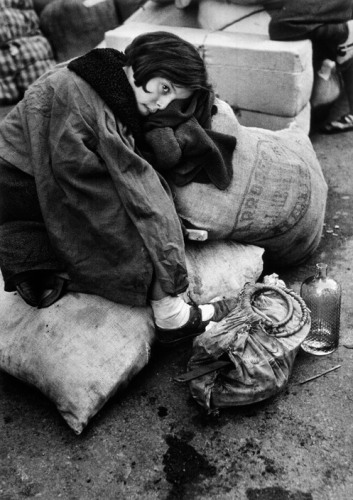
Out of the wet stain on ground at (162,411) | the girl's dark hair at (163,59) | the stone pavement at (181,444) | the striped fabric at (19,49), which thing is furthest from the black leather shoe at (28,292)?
the striped fabric at (19,49)

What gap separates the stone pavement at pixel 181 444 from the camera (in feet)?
6.93

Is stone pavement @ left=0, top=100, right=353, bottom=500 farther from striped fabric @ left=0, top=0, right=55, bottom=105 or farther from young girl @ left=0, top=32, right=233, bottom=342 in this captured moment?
striped fabric @ left=0, top=0, right=55, bottom=105

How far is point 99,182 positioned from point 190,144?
43 cm

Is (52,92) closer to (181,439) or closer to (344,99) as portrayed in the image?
(181,439)

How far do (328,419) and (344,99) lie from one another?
337 cm

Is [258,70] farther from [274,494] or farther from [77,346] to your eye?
[274,494]

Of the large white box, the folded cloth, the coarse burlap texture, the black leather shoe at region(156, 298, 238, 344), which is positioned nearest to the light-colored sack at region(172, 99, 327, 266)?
the folded cloth

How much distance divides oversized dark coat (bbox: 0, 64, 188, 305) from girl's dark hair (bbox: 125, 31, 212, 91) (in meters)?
0.21

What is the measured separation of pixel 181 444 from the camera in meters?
2.27

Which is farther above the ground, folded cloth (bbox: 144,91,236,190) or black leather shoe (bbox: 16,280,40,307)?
folded cloth (bbox: 144,91,236,190)

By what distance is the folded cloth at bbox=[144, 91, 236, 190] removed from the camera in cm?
245

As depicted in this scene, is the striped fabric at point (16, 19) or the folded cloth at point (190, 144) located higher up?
the folded cloth at point (190, 144)

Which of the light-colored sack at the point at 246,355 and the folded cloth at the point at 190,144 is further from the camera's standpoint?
the folded cloth at the point at 190,144

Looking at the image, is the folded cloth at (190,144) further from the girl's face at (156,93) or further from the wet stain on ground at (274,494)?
the wet stain on ground at (274,494)
